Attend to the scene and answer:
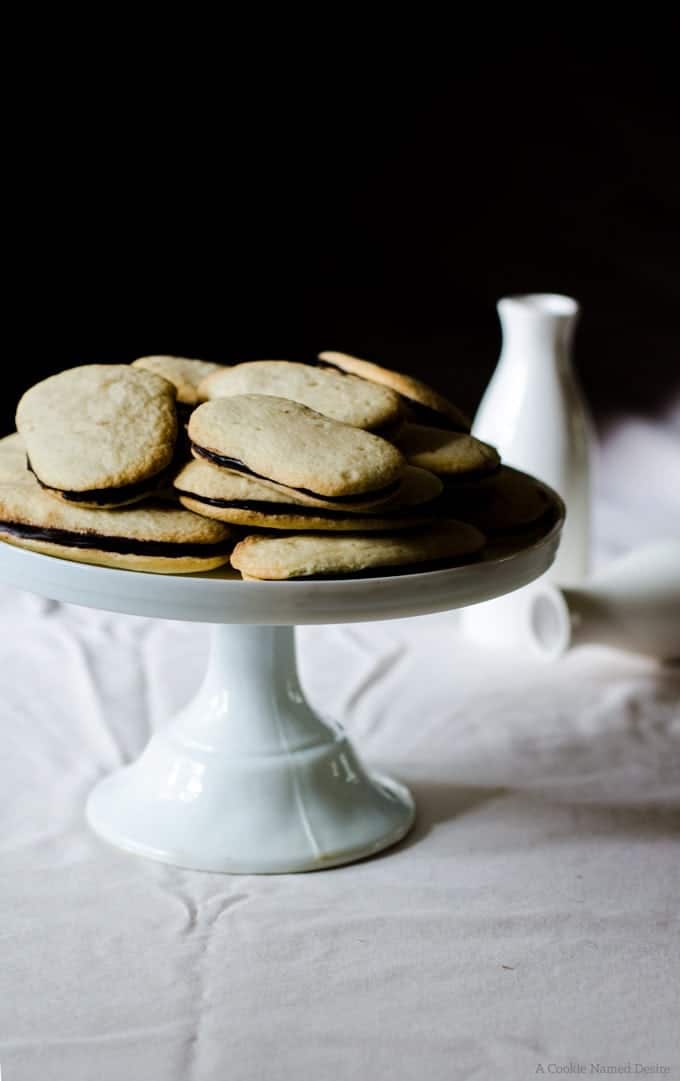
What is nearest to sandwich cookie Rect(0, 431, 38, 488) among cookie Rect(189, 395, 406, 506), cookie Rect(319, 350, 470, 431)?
cookie Rect(189, 395, 406, 506)

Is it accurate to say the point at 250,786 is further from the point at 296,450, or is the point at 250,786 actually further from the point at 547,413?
the point at 547,413

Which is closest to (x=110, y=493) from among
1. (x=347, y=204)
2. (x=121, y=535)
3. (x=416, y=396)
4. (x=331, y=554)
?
(x=121, y=535)

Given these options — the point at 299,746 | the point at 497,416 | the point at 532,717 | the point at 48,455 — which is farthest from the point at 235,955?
the point at 497,416

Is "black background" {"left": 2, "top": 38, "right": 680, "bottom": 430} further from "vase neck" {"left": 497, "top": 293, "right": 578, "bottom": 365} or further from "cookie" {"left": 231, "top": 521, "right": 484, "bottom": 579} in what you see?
"cookie" {"left": 231, "top": 521, "right": 484, "bottom": 579}

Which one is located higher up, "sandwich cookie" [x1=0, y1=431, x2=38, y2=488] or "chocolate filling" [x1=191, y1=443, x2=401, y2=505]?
"chocolate filling" [x1=191, y1=443, x2=401, y2=505]

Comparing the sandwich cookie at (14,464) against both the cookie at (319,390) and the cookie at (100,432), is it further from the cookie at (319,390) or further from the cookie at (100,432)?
the cookie at (319,390)

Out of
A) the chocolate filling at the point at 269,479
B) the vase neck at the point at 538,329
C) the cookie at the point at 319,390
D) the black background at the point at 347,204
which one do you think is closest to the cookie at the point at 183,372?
the cookie at the point at 319,390

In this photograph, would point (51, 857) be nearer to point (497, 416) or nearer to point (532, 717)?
point (532, 717)
